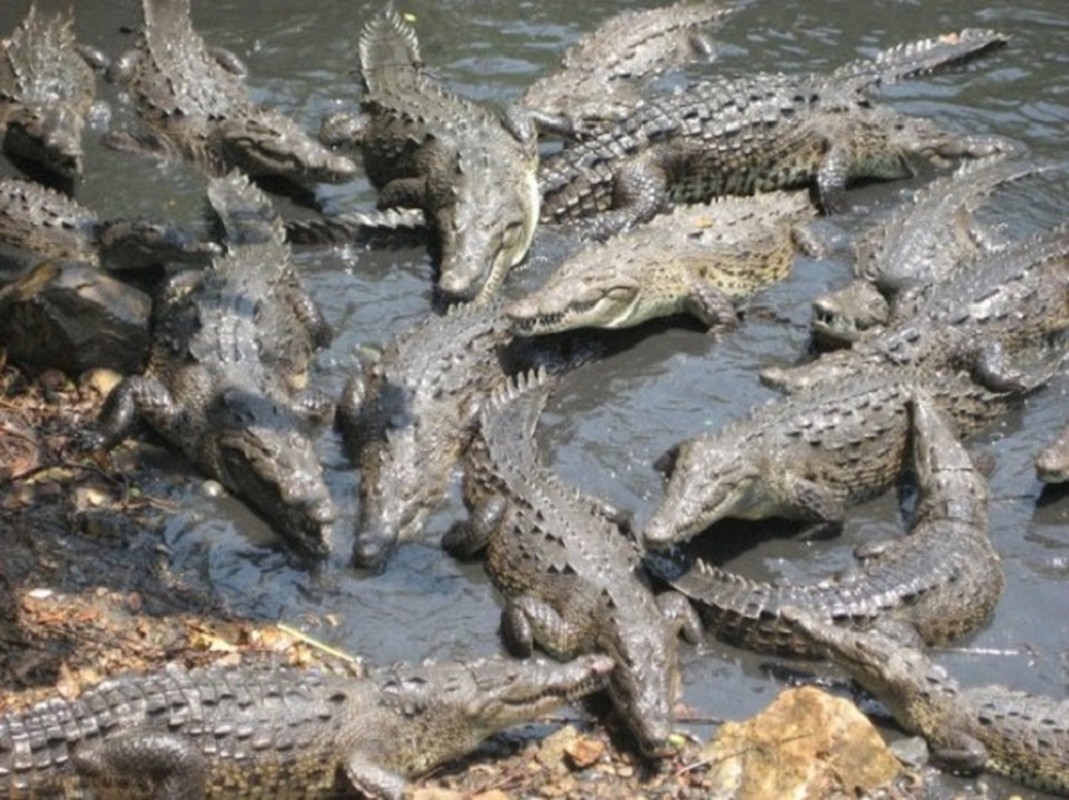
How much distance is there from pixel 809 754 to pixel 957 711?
0.75 metres

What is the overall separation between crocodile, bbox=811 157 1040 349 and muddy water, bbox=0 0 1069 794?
0.22 m

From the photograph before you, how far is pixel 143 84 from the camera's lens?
36.8 feet

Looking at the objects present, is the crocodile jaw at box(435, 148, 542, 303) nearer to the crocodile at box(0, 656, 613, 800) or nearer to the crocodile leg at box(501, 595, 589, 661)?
the crocodile leg at box(501, 595, 589, 661)

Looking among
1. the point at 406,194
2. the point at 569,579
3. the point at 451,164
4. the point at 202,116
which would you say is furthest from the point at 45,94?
the point at 569,579

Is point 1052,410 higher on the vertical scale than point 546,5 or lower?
lower

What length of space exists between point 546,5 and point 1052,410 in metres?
6.01

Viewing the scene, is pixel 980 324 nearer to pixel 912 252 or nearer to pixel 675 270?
pixel 912 252

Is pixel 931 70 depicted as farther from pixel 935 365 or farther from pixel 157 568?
pixel 157 568

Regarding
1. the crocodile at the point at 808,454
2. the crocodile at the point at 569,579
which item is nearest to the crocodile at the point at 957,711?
the crocodile at the point at 569,579

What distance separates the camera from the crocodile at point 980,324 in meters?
8.48

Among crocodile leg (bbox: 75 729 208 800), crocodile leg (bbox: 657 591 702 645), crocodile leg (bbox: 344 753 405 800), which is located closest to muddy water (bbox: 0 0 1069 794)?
crocodile leg (bbox: 657 591 702 645)

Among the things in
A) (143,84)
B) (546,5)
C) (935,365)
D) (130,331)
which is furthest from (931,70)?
(130,331)

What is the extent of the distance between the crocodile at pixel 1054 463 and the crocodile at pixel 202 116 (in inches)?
185

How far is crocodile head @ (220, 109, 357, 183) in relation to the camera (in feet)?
33.9
